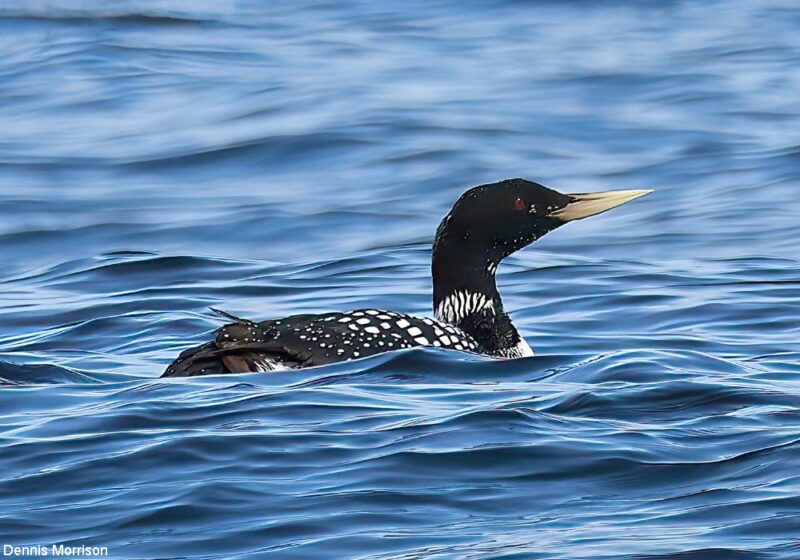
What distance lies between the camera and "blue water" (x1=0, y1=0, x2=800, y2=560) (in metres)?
5.14

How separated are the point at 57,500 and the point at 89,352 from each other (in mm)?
2986

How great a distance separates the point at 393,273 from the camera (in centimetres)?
1027

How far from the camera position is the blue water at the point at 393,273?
16.9ft

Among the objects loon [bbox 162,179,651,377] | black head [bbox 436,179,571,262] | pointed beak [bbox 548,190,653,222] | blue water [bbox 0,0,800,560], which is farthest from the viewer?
pointed beak [bbox 548,190,653,222]

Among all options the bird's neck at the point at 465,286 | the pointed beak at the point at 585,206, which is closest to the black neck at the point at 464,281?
the bird's neck at the point at 465,286

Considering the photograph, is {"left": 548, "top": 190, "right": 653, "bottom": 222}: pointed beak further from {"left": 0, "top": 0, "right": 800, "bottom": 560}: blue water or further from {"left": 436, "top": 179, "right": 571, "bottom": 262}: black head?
{"left": 0, "top": 0, "right": 800, "bottom": 560}: blue water

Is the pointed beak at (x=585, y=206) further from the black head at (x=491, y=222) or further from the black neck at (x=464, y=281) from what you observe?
the black neck at (x=464, y=281)

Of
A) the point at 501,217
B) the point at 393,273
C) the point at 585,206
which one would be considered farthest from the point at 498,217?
the point at 393,273

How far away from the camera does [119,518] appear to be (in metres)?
5.06

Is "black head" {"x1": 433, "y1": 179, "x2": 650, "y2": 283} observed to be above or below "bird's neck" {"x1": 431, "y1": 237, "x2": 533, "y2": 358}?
above

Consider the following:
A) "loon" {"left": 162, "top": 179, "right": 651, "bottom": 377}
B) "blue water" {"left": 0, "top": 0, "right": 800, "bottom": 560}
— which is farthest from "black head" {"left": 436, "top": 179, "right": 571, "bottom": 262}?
"blue water" {"left": 0, "top": 0, "right": 800, "bottom": 560}

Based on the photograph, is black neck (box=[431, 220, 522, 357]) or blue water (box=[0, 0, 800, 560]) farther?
black neck (box=[431, 220, 522, 357])

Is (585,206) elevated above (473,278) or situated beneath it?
elevated above

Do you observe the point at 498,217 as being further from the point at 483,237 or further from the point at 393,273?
the point at 393,273
